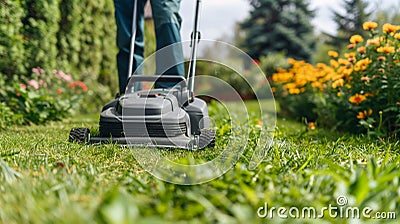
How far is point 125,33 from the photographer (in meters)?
3.88

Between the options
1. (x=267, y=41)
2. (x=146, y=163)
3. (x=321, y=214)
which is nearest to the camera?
(x=321, y=214)

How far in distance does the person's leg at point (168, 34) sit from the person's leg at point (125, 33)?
341 mm

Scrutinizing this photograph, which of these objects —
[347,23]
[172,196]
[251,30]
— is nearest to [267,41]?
[251,30]

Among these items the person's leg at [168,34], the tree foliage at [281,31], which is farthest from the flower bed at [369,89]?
the tree foliage at [281,31]

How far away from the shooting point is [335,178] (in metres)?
1.66

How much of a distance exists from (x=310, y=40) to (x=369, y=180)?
1917cm

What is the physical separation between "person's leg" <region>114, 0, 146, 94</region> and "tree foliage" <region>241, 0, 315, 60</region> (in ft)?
53.1

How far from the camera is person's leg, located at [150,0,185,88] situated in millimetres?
3568

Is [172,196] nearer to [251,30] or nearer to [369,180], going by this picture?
[369,180]

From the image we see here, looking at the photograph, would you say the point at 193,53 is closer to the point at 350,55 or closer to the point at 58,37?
the point at 350,55

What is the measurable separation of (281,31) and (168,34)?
16.7 meters

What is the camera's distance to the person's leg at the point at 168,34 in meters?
3.57

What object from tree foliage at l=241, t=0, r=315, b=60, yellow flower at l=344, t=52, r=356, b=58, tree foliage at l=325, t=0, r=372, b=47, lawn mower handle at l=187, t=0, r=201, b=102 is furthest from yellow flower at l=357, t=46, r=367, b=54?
tree foliage at l=325, t=0, r=372, b=47

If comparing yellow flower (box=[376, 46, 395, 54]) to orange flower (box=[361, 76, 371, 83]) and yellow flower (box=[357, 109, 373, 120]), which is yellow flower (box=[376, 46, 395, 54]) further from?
yellow flower (box=[357, 109, 373, 120])
